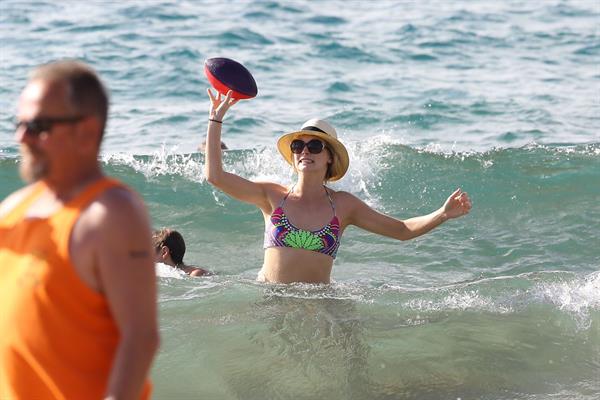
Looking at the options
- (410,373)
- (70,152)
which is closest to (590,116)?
(410,373)

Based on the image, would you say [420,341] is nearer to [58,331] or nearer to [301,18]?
[58,331]

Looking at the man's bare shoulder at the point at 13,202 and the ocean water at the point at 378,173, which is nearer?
the man's bare shoulder at the point at 13,202

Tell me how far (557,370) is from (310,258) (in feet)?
5.63

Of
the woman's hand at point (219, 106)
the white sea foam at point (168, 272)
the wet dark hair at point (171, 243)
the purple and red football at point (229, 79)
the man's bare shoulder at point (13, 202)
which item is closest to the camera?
the man's bare shoulder at point (13, 202)

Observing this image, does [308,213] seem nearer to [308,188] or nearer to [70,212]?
[308,188]

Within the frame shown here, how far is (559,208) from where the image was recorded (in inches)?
429

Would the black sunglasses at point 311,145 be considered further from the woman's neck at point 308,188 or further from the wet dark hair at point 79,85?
the wet dark hair at point 79,85

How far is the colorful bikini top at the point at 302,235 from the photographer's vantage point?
6.91 metres

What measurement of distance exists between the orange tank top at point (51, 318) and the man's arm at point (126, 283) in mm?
85

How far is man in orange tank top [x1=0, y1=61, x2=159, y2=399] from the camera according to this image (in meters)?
2.79

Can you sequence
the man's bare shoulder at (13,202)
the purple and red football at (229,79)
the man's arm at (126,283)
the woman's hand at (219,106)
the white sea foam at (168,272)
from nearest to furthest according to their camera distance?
1. the man's arm at (126,283)
2. the man's bare shoulder at (13,202)
3. the woman's hand at (219,106)
4. the purple and red football at (229,79)
5. the white sea foam at (168,272)

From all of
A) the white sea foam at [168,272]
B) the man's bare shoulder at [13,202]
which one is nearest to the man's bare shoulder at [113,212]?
the man's bare shoulder at [13,202]

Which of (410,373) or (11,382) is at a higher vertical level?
(11,382)

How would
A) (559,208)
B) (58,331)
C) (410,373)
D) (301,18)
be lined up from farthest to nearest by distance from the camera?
(301,18)
(559,208)
(410,373)
(58,331)
